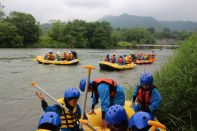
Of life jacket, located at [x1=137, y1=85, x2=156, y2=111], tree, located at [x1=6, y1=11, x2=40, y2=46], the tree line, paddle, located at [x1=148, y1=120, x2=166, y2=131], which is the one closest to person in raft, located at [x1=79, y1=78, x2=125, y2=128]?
life jacket, located at [x1=137, y1=85, x2=156, y2=111]

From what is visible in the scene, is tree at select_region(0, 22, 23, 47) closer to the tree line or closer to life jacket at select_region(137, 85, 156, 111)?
the tree line

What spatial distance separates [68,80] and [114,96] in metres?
12.3

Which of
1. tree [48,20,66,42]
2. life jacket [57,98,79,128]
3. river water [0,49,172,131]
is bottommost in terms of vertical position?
river water [0,49,172,131]

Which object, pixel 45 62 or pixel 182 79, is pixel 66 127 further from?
pixel 45 62

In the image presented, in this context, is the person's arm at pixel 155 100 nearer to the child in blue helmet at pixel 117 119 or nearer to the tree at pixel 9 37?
the child in blue helmet at pixel 117 119

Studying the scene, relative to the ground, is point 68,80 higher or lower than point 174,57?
lower

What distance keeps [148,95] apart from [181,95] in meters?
0.79

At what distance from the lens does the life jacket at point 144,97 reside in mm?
6275

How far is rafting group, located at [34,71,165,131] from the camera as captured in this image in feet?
10.6

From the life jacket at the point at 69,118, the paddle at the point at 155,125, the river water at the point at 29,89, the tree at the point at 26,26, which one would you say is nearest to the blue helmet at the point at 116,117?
the paddle at the point at 155,125

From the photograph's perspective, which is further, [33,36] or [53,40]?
[53,40]

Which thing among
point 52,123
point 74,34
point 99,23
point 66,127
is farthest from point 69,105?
point 99,23

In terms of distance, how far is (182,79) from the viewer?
6625mm

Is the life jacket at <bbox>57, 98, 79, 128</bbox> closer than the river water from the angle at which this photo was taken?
Yes
